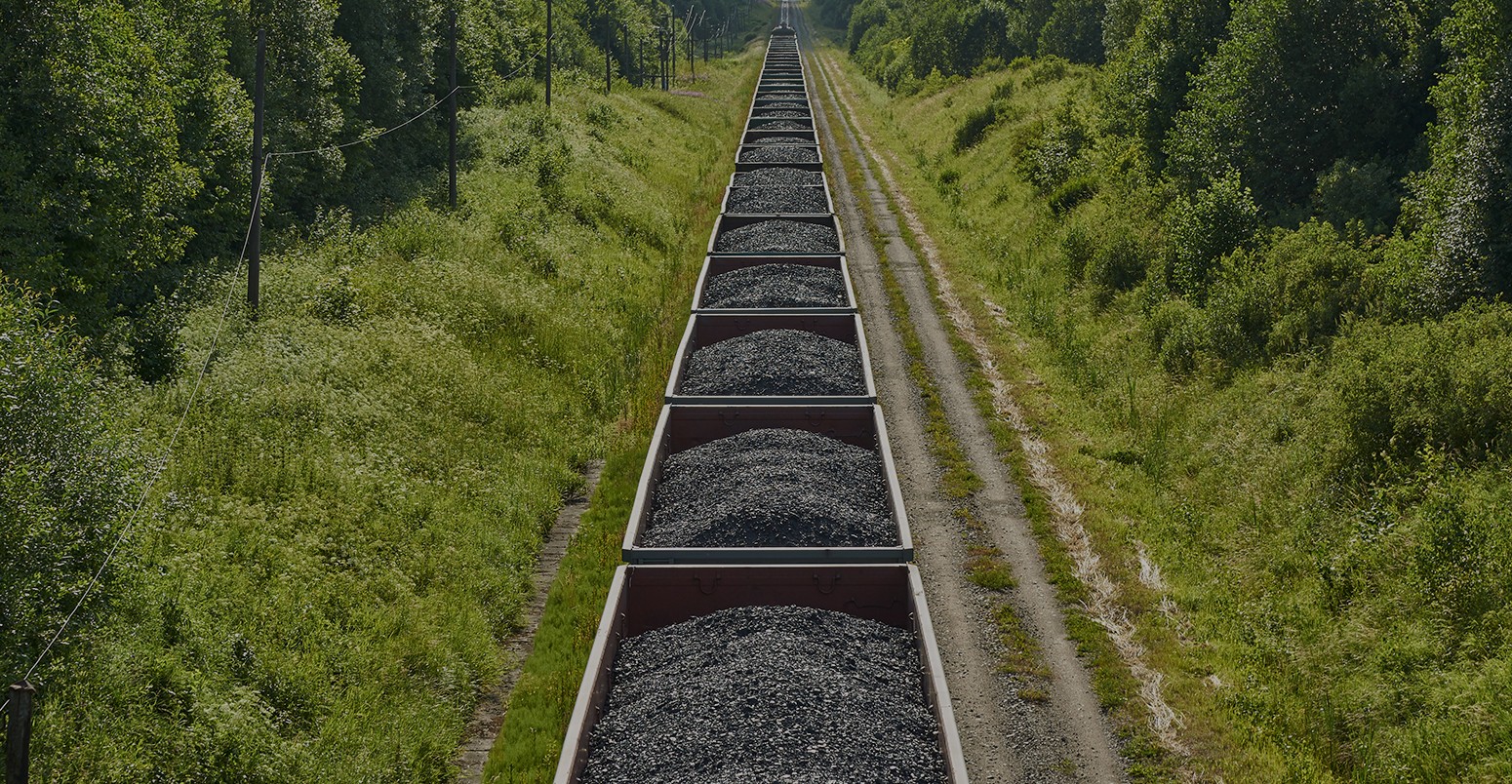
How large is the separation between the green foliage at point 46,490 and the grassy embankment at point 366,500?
0.32 metres

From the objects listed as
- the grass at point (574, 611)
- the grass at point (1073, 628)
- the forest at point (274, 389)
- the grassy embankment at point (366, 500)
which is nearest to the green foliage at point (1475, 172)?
the grass at point (1073, 628)

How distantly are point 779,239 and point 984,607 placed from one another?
12758 millimetres

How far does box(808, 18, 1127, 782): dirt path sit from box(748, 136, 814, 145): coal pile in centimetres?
1688

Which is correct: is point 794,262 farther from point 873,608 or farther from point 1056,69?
point 1056,69

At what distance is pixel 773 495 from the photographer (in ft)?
36.2

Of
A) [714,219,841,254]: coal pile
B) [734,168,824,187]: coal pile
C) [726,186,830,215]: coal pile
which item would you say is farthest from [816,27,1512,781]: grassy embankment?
[734,168,824,187]: coal pile

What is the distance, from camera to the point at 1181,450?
50.0 ft

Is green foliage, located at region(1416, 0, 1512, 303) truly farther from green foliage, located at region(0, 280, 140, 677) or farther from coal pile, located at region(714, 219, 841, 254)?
green foliage, located at region(0, 280, 140, 677)

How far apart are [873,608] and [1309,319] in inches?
384

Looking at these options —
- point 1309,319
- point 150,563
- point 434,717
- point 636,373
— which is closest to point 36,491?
point 150,563

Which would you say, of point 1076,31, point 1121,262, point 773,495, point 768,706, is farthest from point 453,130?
point 1076,31

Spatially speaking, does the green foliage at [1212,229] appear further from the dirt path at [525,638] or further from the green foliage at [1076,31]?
the green foliage at [1076,31]

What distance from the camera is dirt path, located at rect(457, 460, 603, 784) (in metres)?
9.55

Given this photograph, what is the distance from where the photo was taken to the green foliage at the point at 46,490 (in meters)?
7.99
